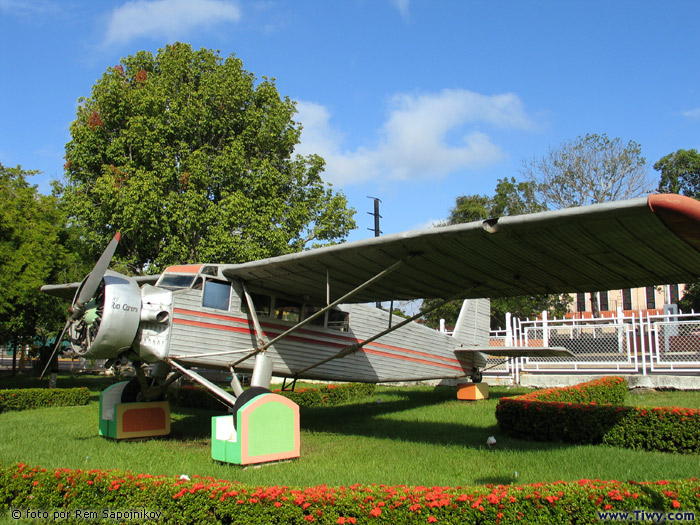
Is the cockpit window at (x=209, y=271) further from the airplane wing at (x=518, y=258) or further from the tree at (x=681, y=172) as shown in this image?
the tree at (x=681, y=172)

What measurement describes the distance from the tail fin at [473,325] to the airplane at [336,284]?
5275 mm

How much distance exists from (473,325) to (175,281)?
10897 mm

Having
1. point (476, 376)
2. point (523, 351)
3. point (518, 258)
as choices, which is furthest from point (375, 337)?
point (476, 376)

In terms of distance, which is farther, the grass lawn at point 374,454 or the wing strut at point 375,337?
the wing strut at point 375,337

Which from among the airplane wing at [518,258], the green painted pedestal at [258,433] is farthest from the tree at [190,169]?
the green painted pedestal at [258,433]

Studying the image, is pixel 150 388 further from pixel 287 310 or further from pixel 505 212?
pixel 505 212

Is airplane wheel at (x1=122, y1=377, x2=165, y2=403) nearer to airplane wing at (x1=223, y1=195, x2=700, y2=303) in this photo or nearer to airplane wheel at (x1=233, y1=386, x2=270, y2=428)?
airplane wing at (x1=223, y1=195, x2=700, y2=303)

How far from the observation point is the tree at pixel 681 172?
4959 cm

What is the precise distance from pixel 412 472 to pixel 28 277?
1617 centimetres

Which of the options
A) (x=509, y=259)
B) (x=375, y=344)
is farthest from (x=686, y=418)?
(x=375, y=344)

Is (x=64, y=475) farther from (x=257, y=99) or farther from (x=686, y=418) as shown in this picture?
(x=257, y=99)

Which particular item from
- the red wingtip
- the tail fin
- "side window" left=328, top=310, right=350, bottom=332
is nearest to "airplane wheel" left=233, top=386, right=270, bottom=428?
"side window" left=328, top=310, right=350, bottom=332

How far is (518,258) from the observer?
8102mm

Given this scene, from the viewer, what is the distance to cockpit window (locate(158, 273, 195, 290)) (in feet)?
32.1
